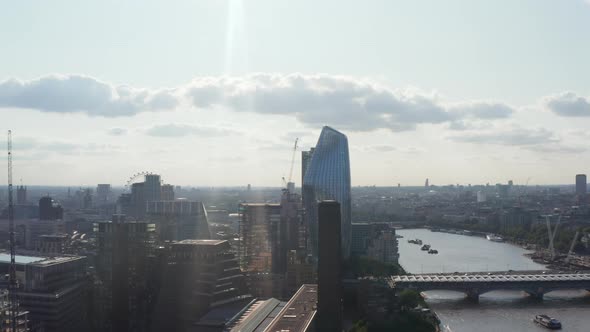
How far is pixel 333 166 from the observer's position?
38.4m

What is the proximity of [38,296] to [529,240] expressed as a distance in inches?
2022

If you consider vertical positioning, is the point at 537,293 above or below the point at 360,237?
below

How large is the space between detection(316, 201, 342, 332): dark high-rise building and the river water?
9.13 m

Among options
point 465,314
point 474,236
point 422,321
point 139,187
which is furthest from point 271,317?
point 474,236

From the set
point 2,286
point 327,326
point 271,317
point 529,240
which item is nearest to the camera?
point 327,326

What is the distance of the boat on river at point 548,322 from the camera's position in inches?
1011

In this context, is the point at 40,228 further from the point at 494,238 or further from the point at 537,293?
the point at 494,238

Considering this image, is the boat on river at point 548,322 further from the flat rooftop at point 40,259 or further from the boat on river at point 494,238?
the boat on river at point 494,238

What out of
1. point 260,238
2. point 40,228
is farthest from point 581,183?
point 40,228

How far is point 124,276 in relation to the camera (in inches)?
1017

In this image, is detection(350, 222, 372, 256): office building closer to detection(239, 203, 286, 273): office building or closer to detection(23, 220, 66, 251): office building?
detection(239, 203, 286, 273): office building

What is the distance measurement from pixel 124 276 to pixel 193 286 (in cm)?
358

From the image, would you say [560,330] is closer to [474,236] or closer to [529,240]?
[529,240]

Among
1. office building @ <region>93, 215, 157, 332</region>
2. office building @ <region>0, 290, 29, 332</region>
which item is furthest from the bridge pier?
office building @ <region>0, 290, 29, 332</region>
